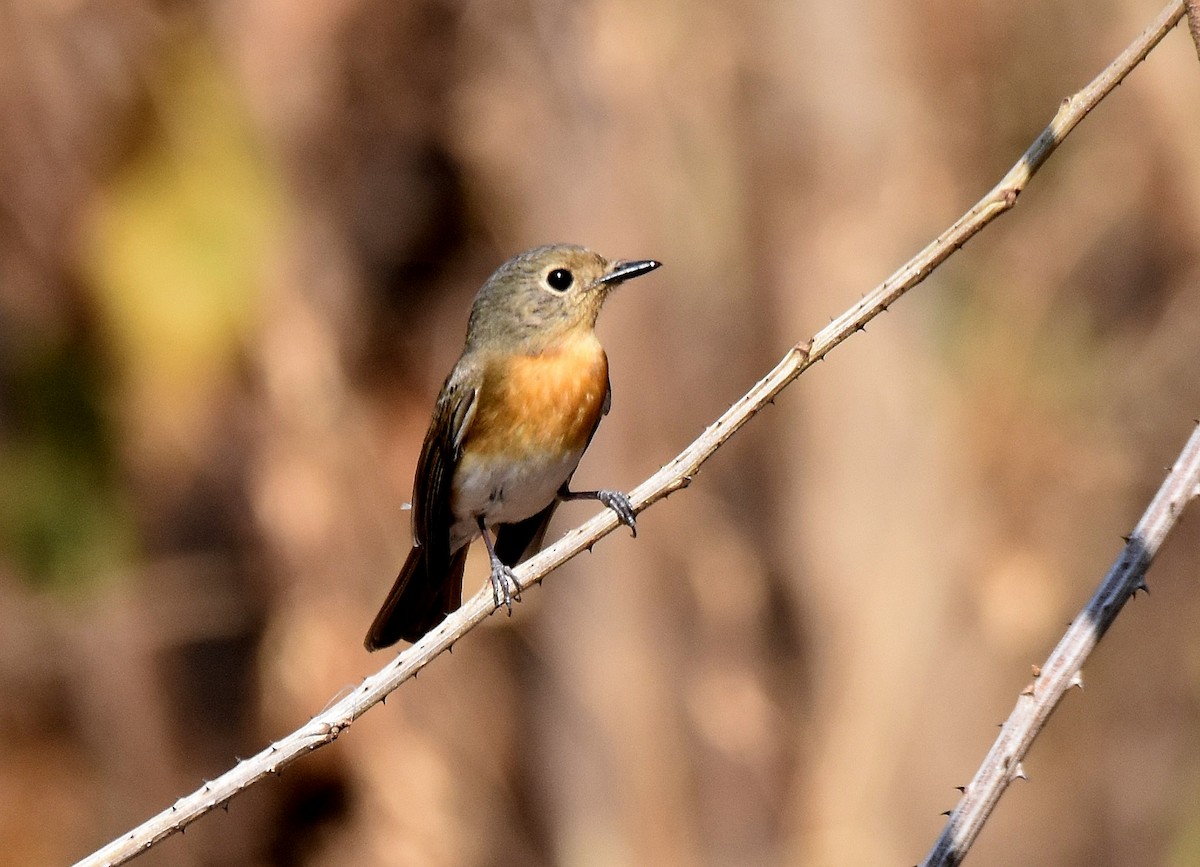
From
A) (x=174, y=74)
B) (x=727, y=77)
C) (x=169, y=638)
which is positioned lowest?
(x=169, y=638)

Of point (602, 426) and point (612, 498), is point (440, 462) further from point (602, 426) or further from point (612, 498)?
point (602, 426)


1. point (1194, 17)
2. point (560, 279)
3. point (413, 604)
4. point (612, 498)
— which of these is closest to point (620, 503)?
point (612, 498)

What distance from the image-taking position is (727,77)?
313 inches

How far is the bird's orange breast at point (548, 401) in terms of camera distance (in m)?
4.28

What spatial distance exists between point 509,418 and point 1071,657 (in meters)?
2.30

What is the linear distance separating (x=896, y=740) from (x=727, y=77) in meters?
3.62

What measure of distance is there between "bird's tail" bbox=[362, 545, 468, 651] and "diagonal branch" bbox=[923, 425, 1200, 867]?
2478 millimetres

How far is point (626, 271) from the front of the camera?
421 cm

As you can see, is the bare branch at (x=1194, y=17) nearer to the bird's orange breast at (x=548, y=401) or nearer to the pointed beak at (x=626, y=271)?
the pointed beak at (x=626, y=271)

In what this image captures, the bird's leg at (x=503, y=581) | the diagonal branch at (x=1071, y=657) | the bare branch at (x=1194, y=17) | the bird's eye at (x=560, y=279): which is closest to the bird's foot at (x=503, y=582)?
the bird's leg at (x=503, y=581)

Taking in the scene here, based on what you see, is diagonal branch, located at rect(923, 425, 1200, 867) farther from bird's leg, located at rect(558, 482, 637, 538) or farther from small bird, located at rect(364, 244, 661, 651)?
small bird, located at rect(364, 244, 661, 651)

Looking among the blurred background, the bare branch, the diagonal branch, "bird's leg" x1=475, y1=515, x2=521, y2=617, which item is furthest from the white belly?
the blurred background

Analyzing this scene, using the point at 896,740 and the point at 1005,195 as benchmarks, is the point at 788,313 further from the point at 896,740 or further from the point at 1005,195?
the point at 1005,195

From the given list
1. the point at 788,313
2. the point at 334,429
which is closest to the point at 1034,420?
the point at 788,313
